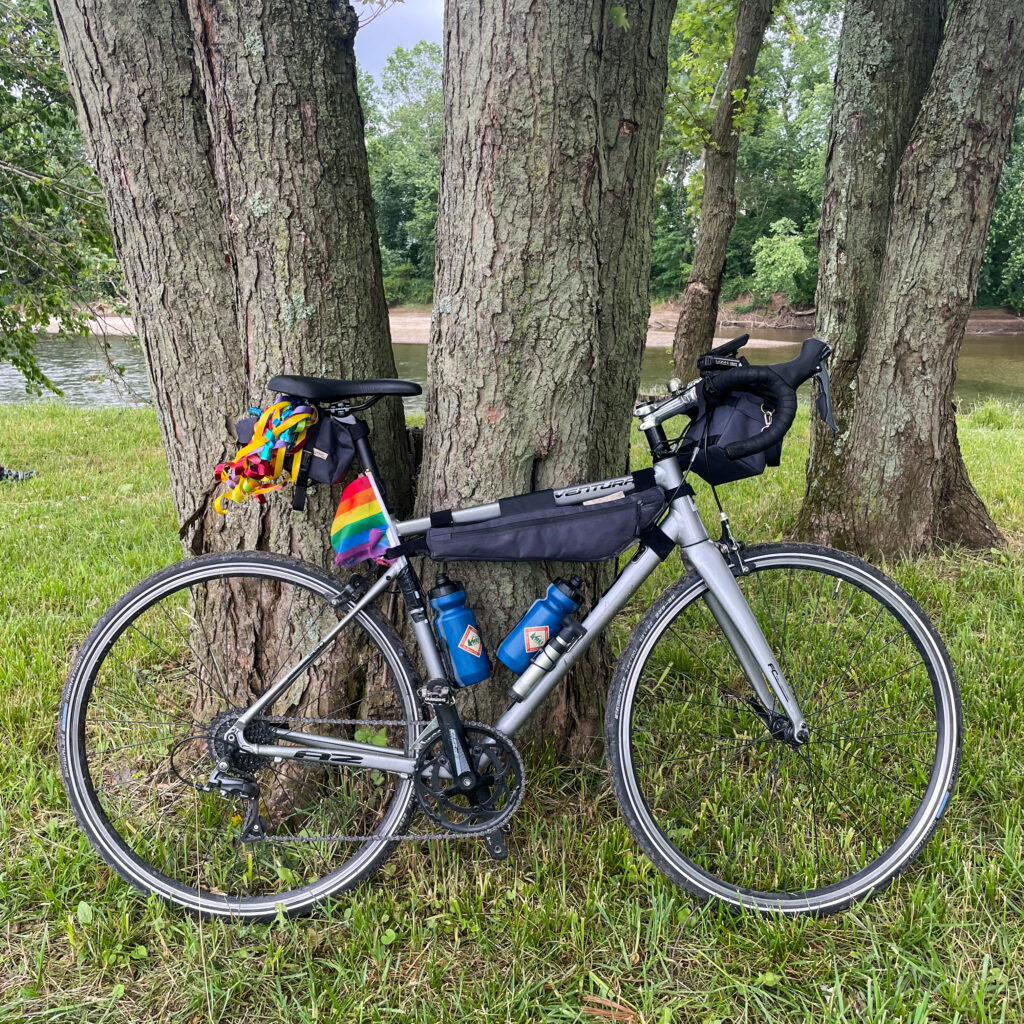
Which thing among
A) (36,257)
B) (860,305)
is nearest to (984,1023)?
(860,305)

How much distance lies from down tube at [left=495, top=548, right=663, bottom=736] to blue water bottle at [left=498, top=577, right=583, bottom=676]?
67 millimetres

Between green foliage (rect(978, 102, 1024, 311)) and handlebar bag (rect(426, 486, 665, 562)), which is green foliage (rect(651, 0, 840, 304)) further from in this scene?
handlebar bag (rect(426, 486, 665, 562))

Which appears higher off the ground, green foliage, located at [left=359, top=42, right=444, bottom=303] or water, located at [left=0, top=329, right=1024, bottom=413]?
green foliage, located at [left=359, top=42, right=444, bottom=303]

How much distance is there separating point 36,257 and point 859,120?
18.3ft

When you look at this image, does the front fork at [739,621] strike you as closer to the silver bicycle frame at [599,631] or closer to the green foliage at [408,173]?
the silver bicycle frame at [599,631]

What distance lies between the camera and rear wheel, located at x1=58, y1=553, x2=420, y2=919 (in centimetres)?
209

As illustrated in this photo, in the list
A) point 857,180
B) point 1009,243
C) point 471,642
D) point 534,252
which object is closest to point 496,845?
point 471,642

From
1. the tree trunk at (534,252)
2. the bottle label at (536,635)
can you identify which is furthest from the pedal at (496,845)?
the bottle label at (536,635)

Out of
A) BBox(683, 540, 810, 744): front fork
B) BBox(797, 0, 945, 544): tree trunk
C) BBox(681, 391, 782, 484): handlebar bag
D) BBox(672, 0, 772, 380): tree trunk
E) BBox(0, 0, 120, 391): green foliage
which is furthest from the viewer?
BBox(672, 0, 772, 380): tree trunk

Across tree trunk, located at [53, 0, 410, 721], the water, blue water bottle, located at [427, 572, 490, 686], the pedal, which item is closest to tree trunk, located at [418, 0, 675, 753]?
blue water bottle, located at [427, 572, 490, 686]

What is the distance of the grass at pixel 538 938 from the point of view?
5.74 ft

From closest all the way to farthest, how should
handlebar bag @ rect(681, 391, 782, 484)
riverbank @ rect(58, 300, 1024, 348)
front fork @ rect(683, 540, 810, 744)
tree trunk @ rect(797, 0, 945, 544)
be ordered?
handlebar bag @ rect(681, 391, 782, 484)
front fork @ rect(683, 540, 810, 744)
tree trunk @ rect(797, 0, 945, 544)
riverbank @ rect(58, 300, 1024, 348)

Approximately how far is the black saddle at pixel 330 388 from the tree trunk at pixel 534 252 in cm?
26

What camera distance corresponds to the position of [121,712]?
272cm
